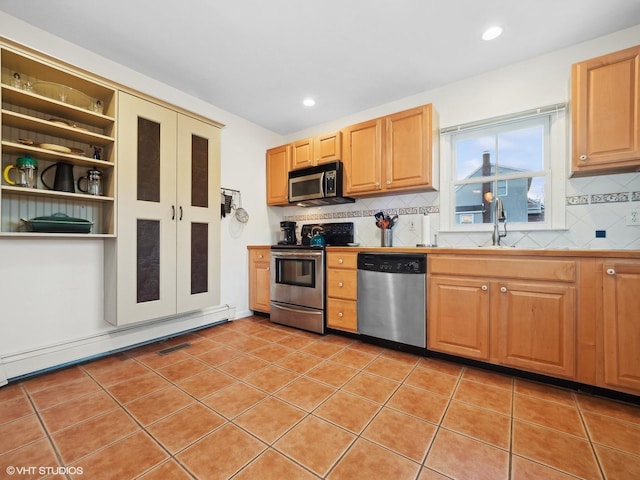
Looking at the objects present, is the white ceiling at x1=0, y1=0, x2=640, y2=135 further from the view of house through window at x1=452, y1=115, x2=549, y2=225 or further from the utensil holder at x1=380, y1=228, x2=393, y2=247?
the utensil holder at x1=380, y1=228, x2=393, y2=247

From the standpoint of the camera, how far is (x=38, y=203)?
6.56 ft

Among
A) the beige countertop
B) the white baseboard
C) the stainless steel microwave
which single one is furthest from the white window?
the white baseboard

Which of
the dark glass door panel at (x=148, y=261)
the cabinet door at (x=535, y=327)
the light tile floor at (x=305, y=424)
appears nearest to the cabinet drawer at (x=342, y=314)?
the light tile floor at (x=305, y=424)

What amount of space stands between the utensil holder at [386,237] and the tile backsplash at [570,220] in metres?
0.06

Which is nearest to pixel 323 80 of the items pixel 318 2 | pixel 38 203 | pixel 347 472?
pixel 318 2

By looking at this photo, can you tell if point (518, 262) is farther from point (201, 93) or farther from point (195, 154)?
point (201, 93)

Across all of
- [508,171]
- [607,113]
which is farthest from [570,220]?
[607,113]

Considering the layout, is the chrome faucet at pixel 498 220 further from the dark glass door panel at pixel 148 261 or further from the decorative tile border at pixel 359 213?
the dark glass door panel at pixel 148 261

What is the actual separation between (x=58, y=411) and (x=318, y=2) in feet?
9.55

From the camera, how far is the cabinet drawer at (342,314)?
2.64 m

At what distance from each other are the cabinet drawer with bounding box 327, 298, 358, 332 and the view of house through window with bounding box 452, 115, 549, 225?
134cm

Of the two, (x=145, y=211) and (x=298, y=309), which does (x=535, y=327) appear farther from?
(x=145, y=211)

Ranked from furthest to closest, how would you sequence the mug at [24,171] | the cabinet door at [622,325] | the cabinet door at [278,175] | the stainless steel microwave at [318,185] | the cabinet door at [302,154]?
the cabinet door at [278,175]
the cabinet door at [302,154]
the stainless steel microwave at [318,185]
the mug at [24,171]
the cabinet door at [622,325]

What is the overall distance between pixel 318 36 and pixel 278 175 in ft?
5.93
